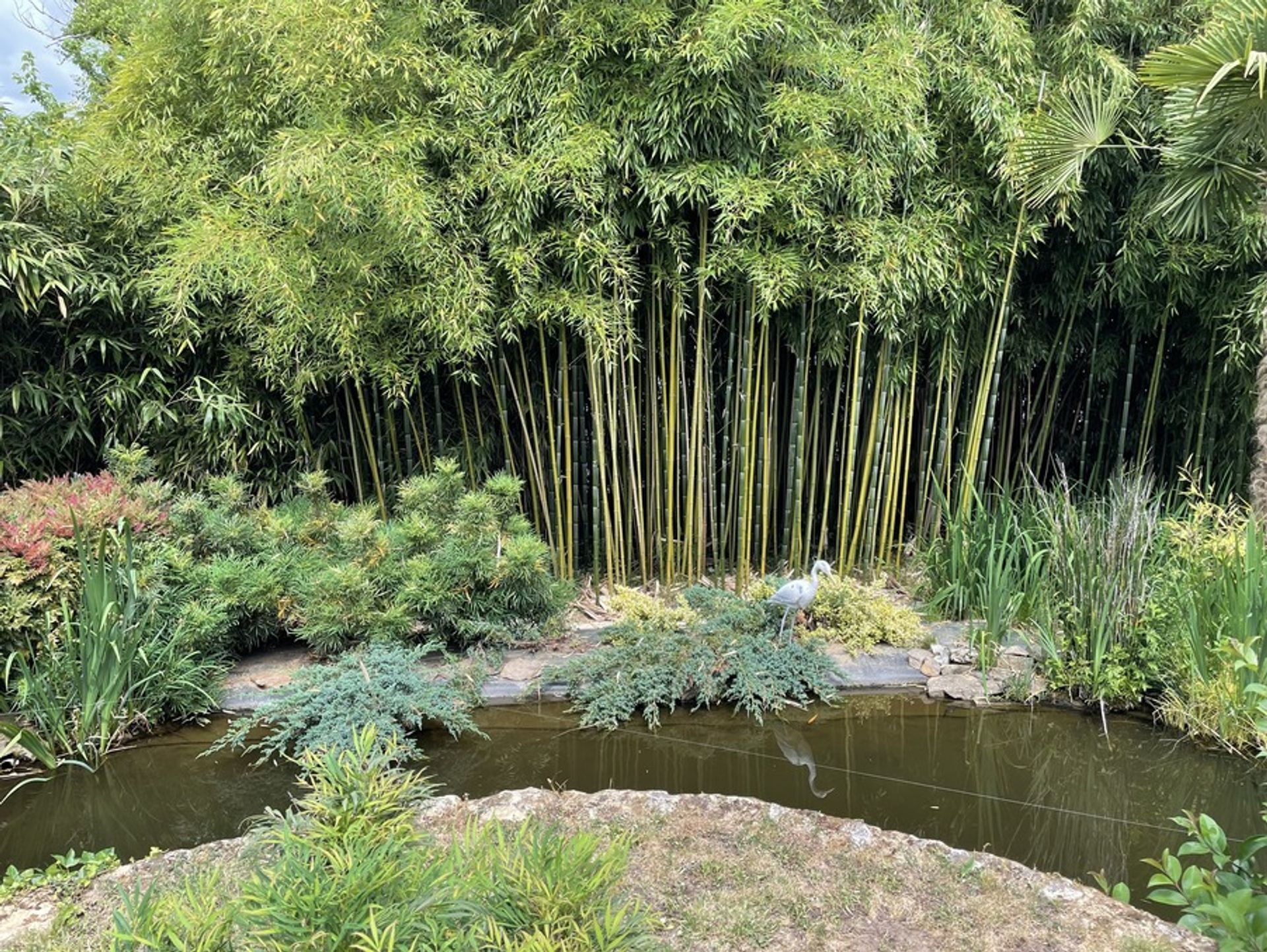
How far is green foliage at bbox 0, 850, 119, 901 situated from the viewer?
1791 mm

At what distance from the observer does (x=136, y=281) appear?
343cm

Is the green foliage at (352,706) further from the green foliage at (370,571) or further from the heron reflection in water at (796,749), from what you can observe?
the heron reflection in water at (796,749)

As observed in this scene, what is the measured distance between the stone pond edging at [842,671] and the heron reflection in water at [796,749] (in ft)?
1.23

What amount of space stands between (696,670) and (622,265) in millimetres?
1651

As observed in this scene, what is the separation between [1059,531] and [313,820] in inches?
117

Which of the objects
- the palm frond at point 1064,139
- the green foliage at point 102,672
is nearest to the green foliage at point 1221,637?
the palm frond at point 1064,139

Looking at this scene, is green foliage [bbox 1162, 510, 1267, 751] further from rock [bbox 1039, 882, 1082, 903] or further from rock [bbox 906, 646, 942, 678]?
rock [bbox 1039, 882, 1082, 903]

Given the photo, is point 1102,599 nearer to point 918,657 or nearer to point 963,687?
point 963,687

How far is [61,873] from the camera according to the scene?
1.85 meters

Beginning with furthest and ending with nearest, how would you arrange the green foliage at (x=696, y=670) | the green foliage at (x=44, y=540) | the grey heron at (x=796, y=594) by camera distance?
the grey heron at (x=796, y=594), the green foliage at (x=696, y=670), the green foliage at (x=44, y=540)

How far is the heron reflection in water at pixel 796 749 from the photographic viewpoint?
254 centimetres

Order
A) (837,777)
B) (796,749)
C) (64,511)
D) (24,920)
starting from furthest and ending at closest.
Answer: (64,511) < (796,749) < (837,777) < (24,920)

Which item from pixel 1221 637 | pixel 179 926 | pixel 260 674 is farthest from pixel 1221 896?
pixel 260 674

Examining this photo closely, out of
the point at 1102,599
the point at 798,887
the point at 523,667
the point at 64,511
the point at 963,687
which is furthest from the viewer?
the point at 523,667
